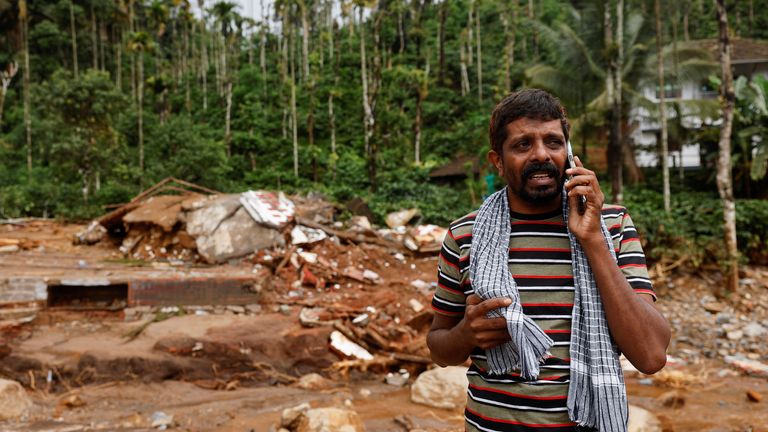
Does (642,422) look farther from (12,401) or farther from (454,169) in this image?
(454,169)

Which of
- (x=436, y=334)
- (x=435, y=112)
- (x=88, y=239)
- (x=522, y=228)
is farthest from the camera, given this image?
(x=435, y=112)

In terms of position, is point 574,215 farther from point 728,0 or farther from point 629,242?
point 728,0

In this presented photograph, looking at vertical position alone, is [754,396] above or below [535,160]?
below

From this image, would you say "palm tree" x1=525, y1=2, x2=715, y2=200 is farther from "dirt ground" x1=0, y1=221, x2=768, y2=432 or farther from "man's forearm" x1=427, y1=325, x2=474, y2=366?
"man's forearm" x1=427, y1=325, x2=474, y2=366

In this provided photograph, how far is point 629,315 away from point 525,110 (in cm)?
57

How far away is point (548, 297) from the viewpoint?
1284mm

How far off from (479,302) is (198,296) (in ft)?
23.0

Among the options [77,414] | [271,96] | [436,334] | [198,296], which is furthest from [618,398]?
[271,96]

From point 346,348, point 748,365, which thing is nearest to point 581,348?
point 346,348

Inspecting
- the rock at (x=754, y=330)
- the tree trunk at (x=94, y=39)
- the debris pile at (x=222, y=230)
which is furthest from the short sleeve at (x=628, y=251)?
the tree trunk at (x=94, y=39)

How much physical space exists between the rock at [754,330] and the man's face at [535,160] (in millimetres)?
8535

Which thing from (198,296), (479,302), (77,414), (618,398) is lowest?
(77,414)

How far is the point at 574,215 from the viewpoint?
1247mm

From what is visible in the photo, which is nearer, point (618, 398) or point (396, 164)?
Result: point (618, 398)
